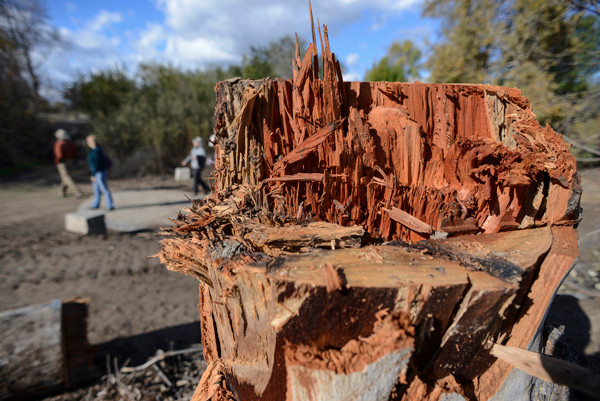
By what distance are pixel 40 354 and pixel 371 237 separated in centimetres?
295

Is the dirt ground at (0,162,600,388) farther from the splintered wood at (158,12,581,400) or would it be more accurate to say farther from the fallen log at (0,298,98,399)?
the splintered wood at (158,12,581,400)

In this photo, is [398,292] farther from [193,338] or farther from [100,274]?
[100,274]

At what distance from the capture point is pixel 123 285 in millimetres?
4332

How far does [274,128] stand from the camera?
1.25m

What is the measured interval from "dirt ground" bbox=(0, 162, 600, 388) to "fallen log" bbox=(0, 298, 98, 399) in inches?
15.6

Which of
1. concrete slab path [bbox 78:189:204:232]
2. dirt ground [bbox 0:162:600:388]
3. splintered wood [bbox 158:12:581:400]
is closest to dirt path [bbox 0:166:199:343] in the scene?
dirt ground [bbox 0:162:600:388]

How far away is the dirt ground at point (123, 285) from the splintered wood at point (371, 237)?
55.1 inches

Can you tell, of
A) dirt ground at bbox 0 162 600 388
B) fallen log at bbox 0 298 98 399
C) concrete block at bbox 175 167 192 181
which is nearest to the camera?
fallen log at bbox 0 298 98 399

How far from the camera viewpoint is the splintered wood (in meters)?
0.78

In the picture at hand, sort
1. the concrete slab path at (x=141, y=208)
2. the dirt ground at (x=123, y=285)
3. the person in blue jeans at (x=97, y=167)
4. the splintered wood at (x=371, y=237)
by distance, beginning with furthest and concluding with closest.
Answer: the person in blue jeans at (x=97, y=167), the concrete slab path at (x=141, y=208), the dirt ground at (x=123, y=285), the splintered wood at (x=371, y=237)

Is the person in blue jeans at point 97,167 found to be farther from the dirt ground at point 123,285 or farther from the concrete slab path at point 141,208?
the dirt ground at point 123,285

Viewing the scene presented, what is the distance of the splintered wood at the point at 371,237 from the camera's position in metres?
0.78

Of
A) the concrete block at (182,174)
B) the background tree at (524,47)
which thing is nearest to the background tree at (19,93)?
the concrete block at (182,174)

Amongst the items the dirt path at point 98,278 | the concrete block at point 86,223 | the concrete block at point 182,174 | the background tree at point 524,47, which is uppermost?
the background tree at point 524,47
